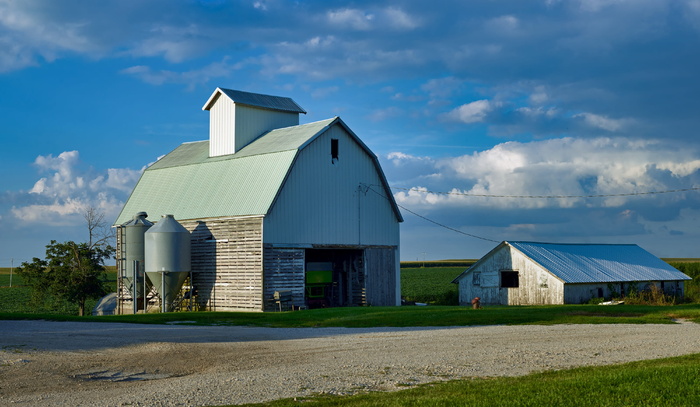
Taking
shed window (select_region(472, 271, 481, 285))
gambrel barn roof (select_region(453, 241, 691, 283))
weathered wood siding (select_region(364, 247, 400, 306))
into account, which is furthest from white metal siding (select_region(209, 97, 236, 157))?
shed window (select_region(472, 271, 481, 285))

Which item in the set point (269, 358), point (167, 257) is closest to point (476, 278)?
point (167, 257)

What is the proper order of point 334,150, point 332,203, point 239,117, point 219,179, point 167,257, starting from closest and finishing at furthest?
point 167,257 → point 332,203 → point 334,150 → point 219,179 → point 239,117

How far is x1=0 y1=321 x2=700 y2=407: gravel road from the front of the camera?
12320 millimetres

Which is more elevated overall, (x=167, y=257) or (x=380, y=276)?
(x=167, y=257)

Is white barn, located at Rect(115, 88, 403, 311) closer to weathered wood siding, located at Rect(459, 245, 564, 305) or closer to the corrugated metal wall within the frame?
the corrugated metal wall

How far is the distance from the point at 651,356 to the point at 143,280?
99.6 feet

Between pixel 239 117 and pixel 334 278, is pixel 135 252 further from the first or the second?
pixel 334 278

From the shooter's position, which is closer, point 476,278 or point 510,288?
point 510,288

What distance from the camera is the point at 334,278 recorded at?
42219 millimetres

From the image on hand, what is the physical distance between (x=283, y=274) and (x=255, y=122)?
410 inches

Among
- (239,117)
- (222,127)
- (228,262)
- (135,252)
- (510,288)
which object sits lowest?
(510,288)

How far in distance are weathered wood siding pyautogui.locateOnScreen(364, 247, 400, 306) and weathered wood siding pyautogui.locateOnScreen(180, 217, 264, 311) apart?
23.3ft

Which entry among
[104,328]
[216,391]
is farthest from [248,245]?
[216,391]

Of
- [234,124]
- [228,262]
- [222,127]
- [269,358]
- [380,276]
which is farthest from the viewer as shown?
[222,127]
